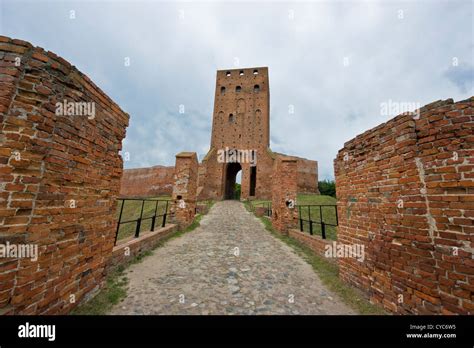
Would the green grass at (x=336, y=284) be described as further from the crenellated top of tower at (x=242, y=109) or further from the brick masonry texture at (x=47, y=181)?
the crenellated top of tower at (x=242, y=109)

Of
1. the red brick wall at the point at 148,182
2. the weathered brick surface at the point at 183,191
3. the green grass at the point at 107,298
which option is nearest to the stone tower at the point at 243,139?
the red brick wall at the point at 148,182

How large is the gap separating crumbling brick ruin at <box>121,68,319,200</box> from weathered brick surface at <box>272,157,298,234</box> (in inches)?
520

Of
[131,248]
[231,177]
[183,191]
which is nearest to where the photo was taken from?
[131,248]

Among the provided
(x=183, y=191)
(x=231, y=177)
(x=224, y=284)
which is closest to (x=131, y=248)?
(x=224, y=284)

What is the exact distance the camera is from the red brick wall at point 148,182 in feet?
75.9

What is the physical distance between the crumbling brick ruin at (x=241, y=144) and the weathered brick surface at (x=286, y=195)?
43.3 ft

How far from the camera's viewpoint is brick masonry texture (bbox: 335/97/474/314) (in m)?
2.04

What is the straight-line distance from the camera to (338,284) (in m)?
3.57

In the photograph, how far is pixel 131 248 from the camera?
169 inches

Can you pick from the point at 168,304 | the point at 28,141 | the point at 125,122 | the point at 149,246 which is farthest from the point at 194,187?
the point at 28,141

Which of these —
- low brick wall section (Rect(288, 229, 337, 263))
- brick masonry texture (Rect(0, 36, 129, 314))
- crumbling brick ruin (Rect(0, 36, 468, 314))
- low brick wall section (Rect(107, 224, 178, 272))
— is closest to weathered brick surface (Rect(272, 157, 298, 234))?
low brick wall section (Rect(288, 229, 337, 263))

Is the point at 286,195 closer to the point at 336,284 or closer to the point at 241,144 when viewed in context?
the point at 336,284

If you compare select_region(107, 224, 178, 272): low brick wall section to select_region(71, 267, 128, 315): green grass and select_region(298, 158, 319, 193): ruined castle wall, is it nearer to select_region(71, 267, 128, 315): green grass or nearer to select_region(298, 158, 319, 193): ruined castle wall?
select_region(71, 267, 128, 315): green grass

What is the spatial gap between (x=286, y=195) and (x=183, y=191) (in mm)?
4601
